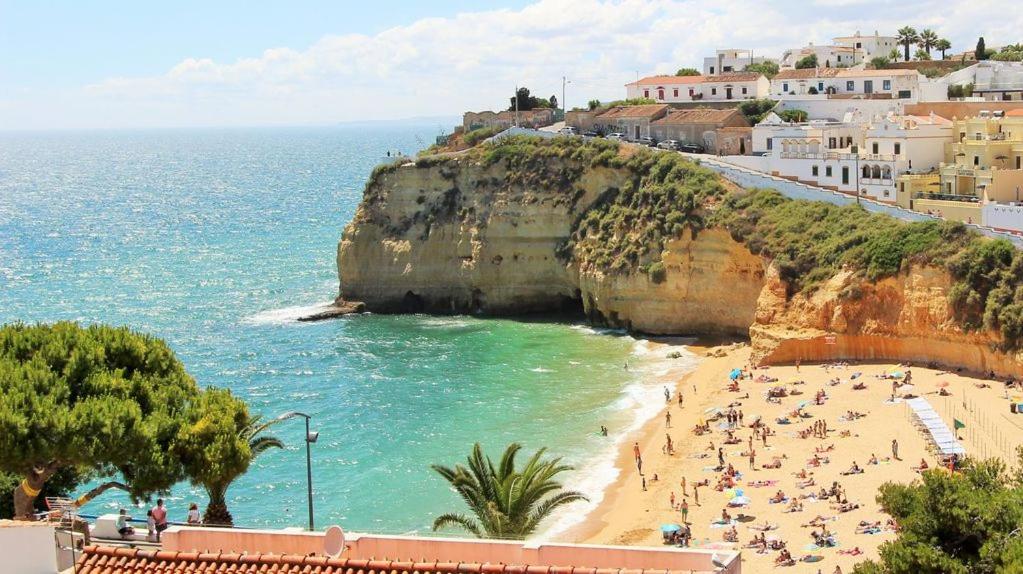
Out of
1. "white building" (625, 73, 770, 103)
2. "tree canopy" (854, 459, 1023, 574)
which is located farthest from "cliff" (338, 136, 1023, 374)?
"tree canopy" (854, 459, 1023, 574)

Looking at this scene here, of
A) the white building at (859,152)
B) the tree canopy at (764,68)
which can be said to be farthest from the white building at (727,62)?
the white building at (859,152)

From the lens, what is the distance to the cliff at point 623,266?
49406 mm

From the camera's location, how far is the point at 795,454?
136ft

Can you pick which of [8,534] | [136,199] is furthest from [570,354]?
[136,199]

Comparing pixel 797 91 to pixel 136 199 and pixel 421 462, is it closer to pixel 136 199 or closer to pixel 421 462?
pixel 421 462

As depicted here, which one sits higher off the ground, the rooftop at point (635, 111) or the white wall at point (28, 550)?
the rooftop at point (635, 111)

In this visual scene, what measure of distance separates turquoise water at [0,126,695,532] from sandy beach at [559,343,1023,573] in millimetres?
1816

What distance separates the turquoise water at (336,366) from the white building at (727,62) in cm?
3232

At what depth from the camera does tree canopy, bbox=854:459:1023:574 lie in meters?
19.5

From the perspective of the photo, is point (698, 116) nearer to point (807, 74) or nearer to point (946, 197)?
point (807, 74)

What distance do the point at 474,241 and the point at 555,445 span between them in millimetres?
26509

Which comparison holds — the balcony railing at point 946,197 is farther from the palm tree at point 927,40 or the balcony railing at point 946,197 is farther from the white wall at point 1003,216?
the palm tree at point 927,40

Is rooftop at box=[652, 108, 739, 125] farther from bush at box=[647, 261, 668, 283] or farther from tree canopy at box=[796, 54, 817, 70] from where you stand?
bush at box=[647, 261, 668, 283]

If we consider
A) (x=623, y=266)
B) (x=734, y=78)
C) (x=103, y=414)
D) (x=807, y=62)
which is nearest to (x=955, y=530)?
(x=103, y=414)
